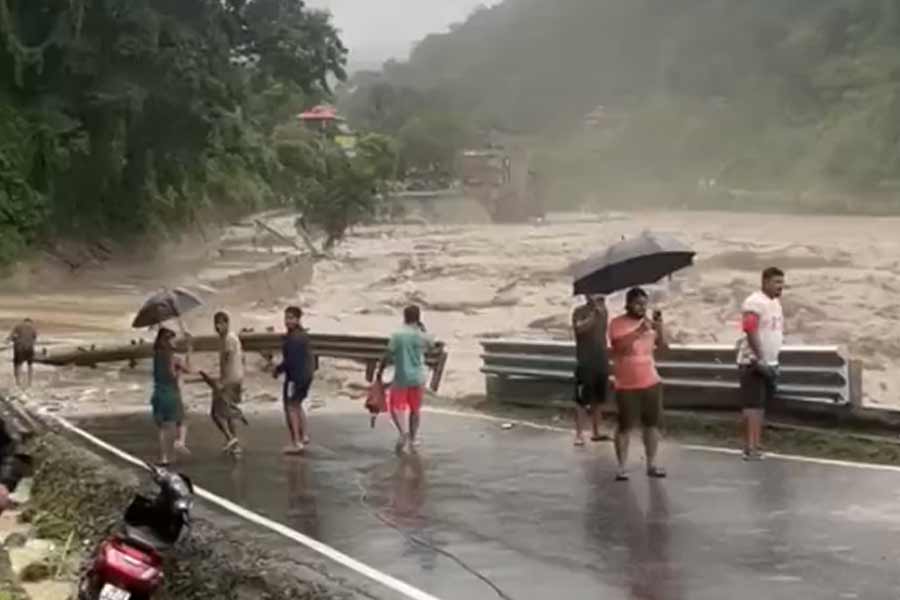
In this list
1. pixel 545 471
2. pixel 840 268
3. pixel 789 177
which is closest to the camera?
pixel 545 471

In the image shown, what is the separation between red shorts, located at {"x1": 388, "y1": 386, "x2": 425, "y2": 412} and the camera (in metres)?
14.7

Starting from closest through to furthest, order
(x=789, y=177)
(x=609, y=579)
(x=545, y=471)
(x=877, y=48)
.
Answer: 1. (x=609, y=579)
2. (x=545, y=471)
3. (x=789, y=177)
4. (x=877, y=48)

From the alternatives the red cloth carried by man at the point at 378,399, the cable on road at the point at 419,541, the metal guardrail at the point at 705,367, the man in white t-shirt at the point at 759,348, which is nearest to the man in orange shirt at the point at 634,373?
the man in white t-shirt at the point at 759,348

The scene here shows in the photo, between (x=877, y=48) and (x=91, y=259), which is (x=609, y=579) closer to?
(x=91, y=259)

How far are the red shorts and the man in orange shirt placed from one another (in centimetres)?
271

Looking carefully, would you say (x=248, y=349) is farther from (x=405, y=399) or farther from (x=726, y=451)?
(x=726, y=451)

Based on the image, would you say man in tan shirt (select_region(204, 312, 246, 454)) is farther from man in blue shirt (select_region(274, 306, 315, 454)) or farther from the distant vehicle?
the distant vehicle

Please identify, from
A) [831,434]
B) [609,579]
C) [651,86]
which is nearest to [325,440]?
[831,434]

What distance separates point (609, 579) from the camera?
8.98m

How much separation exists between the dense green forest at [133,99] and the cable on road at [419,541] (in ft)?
103

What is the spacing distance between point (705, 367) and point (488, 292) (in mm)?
36642

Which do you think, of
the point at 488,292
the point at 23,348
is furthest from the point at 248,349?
the point at 488,292

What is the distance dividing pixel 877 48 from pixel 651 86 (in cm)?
2964

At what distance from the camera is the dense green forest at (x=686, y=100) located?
108 m
